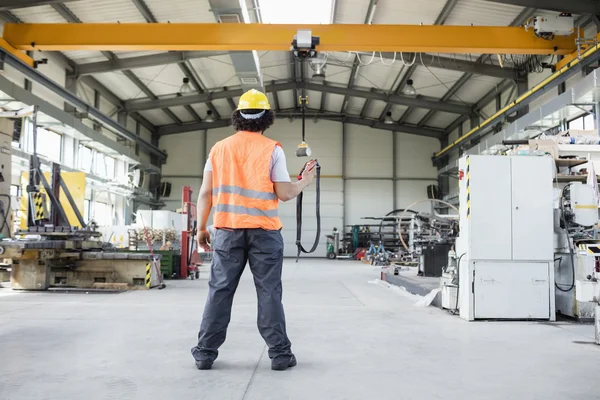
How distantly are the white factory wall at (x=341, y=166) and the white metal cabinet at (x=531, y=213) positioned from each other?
19703mm

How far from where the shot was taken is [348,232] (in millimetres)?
25156

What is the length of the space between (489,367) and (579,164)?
4587 millimetres

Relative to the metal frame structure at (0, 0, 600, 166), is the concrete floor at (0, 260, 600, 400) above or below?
below

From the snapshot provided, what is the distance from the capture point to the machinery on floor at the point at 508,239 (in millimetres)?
5129

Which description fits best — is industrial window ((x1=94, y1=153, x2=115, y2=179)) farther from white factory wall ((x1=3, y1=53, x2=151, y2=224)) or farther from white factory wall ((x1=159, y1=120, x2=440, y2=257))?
white factory wall ((x1=159, y1=120, x2=440, y2=257))

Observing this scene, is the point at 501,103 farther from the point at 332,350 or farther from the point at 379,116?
the point at 332,350

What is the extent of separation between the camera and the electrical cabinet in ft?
16.8

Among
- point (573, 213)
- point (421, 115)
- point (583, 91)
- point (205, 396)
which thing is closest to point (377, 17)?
point (583, 91)

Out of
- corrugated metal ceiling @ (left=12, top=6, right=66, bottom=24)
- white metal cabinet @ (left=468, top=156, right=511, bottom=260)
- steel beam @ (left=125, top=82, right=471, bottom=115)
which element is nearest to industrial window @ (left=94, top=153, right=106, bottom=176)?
steel beam @ (left=125, top=82, right=471, bottom=115)

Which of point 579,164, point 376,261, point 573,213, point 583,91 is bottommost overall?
point 376,261

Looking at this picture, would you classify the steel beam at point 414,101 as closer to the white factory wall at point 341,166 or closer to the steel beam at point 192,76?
the white factory wall at point 341,166

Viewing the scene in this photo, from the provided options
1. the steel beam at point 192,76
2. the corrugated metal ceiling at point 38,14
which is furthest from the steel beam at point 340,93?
the corrugated metal ceiling at point 38,14

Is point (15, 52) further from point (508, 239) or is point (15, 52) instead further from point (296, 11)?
point (508, 239)

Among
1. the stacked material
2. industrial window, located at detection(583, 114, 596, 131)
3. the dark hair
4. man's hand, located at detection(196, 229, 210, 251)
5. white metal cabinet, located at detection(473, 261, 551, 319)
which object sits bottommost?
white metal cabinet, located at detection(473, 261, 551, 319)
